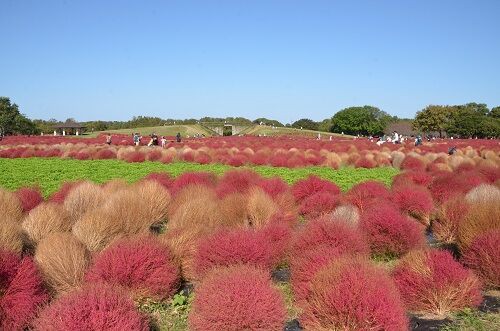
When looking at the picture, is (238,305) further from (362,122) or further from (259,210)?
(362,122)

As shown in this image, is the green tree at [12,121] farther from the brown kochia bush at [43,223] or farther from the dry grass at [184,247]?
the dry grass at [184,247]

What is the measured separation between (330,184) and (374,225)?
5.04m

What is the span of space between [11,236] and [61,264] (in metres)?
1.42

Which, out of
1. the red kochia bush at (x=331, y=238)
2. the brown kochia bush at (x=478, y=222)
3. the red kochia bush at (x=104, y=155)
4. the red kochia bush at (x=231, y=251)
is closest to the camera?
the red kochia bush at (x=231, y=251)

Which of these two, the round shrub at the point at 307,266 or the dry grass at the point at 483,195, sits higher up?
the dry grass at the point at 483,195

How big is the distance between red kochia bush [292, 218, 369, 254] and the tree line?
87.6 meters

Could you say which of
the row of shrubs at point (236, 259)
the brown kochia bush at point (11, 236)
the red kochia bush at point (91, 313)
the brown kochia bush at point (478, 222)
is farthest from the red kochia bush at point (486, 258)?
the brown kochia bush at point (11, 236)

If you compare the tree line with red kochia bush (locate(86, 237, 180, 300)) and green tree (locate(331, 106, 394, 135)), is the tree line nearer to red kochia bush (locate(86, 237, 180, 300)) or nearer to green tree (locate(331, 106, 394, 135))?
green tree (locate(331, 106, 394, 135))

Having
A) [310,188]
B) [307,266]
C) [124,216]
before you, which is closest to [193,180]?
→ [310,188]

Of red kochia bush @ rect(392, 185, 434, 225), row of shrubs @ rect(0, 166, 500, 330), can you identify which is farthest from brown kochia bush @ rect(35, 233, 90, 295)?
red kochia bush @ rect(392, 185, 434, 225)

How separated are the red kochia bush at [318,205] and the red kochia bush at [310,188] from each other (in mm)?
997

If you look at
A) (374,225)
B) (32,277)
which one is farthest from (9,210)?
(374,225)

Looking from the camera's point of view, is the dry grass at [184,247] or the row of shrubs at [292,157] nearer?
the dry grass at [184,247]

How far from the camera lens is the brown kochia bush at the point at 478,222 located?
840 centimetres
